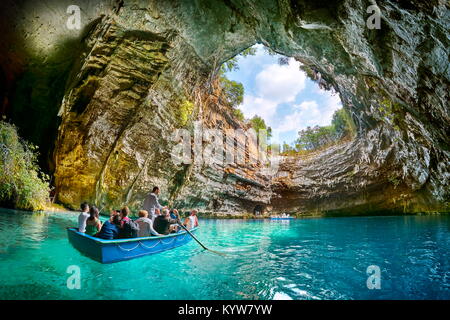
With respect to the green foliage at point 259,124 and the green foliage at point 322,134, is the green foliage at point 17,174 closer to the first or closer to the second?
the green foliage at point 259,124

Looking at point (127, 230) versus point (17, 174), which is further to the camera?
point (17, 174)

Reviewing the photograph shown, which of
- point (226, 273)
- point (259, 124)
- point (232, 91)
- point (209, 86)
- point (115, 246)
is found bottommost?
point (226, 273)

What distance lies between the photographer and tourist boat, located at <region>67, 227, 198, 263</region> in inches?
191

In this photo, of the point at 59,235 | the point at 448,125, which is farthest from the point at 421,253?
the point at 59,235

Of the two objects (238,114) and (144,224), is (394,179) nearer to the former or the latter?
(238,114)

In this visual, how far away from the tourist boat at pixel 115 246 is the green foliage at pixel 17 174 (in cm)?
512

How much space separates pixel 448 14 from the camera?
441cm

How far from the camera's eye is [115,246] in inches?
196

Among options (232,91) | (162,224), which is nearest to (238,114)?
(232,91)

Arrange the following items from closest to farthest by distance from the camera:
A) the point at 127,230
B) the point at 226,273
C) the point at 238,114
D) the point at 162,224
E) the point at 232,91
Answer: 1. the point at 226,273
2. the point at 127,230
3. the point at 162,224
4. the point at 232,91
5. the point at 238,114

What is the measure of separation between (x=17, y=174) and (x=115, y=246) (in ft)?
24.2

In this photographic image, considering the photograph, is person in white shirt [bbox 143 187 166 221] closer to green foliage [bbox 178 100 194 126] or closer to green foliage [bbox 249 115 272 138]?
green foliage [bbox 178 100 194 126]

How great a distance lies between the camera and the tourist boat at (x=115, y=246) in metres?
4.86
